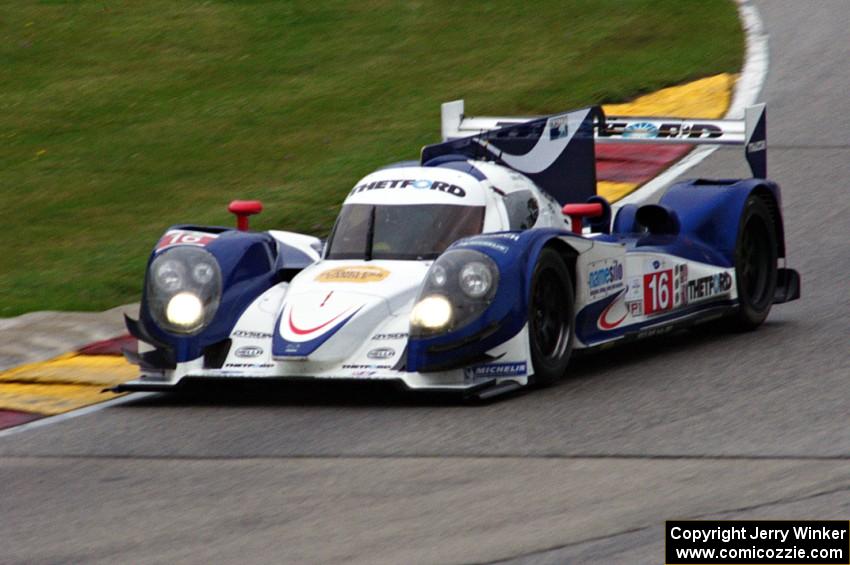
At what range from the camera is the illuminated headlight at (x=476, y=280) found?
27.3 ft

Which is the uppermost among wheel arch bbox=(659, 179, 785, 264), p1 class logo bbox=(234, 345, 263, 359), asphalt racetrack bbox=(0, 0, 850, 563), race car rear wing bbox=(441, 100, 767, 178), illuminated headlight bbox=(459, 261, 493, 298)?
race car rear wing bbox=(441, 100, 767, 178)

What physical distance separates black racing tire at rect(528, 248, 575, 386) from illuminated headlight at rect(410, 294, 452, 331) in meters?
0.47

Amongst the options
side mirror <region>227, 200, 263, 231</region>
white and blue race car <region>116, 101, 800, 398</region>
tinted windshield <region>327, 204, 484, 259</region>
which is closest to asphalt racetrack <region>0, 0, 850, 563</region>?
white and blue race car <region>116, 101, 800, 398</region>

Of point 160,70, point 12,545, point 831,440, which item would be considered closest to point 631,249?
point 831,440

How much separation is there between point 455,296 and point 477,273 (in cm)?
16

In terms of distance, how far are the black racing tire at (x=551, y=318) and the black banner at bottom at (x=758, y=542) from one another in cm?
277

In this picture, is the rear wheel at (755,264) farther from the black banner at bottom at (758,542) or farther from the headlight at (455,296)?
the black banner at bottom at (758,542)

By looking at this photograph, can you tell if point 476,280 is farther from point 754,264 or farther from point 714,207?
point 754,264

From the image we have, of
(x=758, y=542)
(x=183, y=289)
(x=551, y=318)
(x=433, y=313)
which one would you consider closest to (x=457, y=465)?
(x=433, y=313)

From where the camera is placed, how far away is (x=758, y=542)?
5.59m

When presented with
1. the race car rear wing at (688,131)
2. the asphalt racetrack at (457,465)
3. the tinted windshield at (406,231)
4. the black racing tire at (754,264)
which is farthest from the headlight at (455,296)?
the black racing tire at (754,264)

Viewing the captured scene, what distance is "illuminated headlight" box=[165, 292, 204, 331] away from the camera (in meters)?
8.78

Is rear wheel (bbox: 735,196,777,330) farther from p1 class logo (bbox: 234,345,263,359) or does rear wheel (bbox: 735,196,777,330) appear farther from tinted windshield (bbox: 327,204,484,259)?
p1 class logo (bbox: 234,345,263,359)

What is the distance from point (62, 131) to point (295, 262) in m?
9.26
